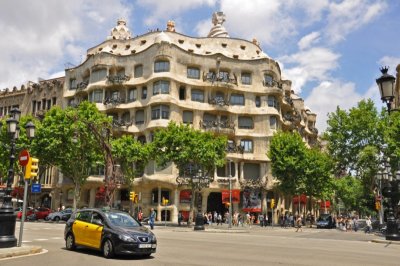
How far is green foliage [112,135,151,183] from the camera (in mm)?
38312

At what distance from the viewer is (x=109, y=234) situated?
12219 mm

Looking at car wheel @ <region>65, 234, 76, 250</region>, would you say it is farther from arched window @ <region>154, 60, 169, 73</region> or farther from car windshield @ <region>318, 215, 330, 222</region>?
car windshield @ <region>318, 215, 330, 222</region>

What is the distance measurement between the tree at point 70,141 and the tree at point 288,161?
59.5 ft

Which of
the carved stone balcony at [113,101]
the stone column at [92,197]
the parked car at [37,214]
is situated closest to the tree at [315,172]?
the carved stone balcony at [113,101]

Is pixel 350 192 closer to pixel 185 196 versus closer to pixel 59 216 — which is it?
pixel 185 196

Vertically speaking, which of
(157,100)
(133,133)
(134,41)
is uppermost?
(134,41)

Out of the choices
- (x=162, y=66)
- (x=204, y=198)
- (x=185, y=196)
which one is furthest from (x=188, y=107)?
(x=204, y=198)

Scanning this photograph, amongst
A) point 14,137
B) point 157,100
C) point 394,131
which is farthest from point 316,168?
point 14,137

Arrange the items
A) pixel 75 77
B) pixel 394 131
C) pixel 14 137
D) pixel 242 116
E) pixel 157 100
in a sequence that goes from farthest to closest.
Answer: pixel 75 77
pixel 242 116
pixel 157 100
pixel 394 131
pixel 14 137

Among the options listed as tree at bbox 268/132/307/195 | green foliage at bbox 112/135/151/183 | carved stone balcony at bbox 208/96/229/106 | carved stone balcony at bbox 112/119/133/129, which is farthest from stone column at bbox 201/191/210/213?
carved stone balcony at bbox 112/119/133/129

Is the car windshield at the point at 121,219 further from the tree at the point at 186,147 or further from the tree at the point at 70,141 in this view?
the tree at the point at 70,141

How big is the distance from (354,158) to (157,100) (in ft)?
72.5

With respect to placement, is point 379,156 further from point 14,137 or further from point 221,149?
point 14,137

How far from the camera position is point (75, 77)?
5444cm
